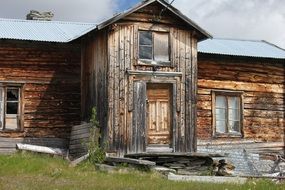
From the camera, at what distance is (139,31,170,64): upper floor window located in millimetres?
18469

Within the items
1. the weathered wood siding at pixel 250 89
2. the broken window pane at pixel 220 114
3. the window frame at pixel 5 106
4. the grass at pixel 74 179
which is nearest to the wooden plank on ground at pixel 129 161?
the grass at pixel 74 179

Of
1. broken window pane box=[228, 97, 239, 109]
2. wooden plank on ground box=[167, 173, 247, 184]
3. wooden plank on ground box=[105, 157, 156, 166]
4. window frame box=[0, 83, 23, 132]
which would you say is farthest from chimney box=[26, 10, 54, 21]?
wooden plank on ground box=[167, 173, 247, 184]

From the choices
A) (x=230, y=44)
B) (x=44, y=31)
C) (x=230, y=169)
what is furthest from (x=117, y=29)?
(x=230, y=44)

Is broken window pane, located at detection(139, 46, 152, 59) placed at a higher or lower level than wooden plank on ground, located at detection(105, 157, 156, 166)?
higher

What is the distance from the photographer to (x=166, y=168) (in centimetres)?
1714

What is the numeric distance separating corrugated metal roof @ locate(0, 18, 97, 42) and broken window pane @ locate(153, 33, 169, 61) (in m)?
2.40

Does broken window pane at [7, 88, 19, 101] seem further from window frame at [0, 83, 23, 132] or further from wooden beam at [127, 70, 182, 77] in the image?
wooden beam at [127, 70, 182, 77]

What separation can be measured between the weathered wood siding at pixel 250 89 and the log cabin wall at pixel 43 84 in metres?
4.99

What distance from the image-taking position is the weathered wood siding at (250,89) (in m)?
21.9

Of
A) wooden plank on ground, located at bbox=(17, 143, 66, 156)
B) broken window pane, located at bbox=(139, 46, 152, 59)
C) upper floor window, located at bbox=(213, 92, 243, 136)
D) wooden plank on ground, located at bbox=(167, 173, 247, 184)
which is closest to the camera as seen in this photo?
wooden plank on ground, located at bbox=(167, 173, 247, 184)

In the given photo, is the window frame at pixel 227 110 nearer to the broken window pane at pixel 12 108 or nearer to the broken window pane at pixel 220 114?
the broken window pane at pixel 220 114

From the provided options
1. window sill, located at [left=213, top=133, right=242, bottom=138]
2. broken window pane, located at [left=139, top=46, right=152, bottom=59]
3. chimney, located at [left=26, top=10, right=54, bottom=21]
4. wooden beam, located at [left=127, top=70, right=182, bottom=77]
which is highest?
chimney, located at [left=26, top=10, right=54, bottom=21]

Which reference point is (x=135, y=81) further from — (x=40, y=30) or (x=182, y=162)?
(x=40, y=30)

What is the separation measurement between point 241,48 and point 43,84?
859 centimetres
